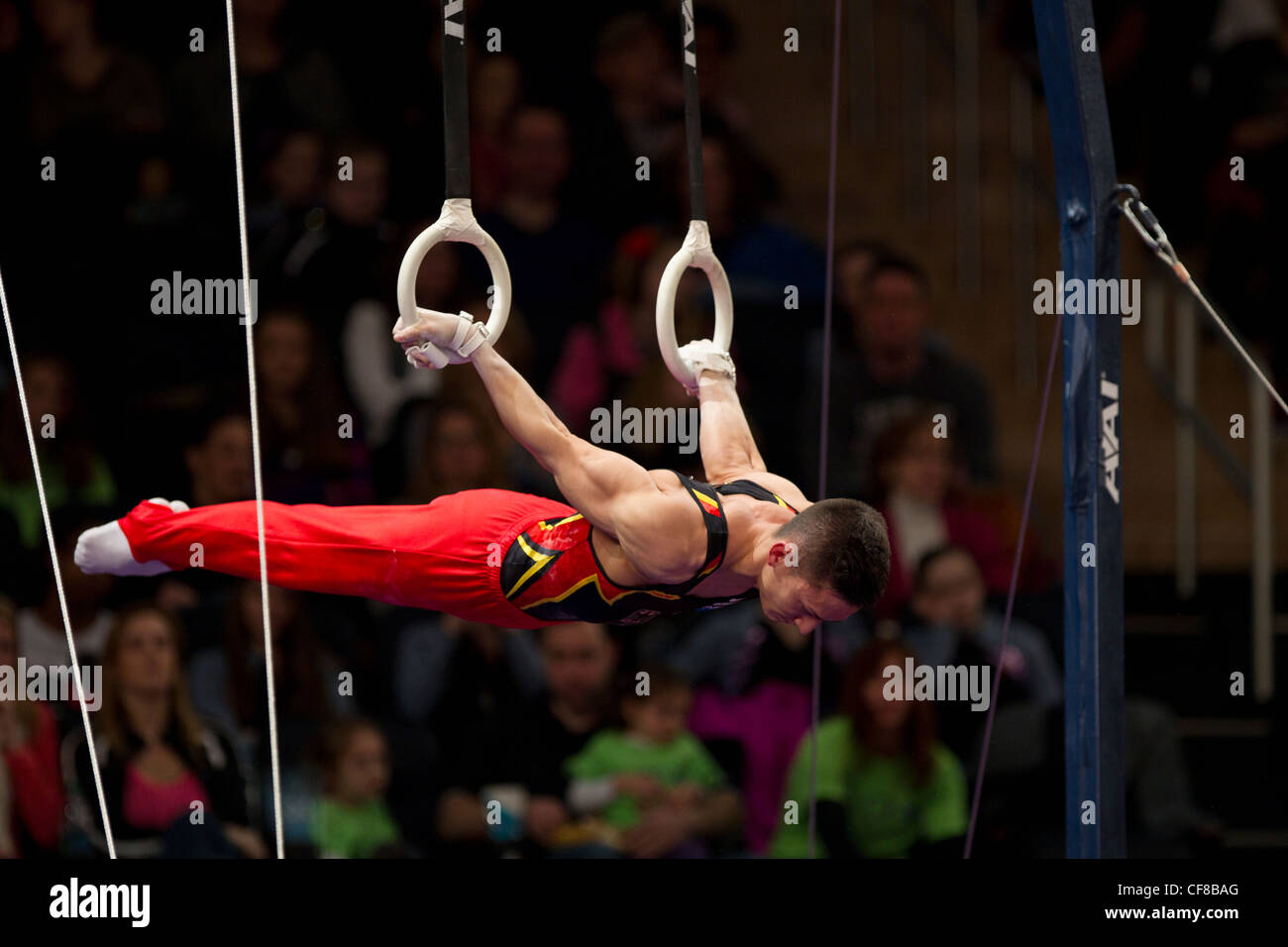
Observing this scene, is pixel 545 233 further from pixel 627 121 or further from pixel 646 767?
pixel 646 767

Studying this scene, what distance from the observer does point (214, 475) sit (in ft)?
18.5

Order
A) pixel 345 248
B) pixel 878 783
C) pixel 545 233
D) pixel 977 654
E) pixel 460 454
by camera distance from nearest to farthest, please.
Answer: pixel 878 783 → pixel 977 654 → pixel 460 454 → pixel 345 248 → pixel 545 233

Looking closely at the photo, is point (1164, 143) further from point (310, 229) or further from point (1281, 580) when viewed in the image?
point (310, 229)

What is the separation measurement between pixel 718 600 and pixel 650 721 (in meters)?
1.64

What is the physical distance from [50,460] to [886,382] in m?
2.77

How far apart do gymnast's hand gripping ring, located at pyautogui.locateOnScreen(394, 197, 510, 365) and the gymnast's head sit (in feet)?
2.43

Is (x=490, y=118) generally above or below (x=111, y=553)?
above

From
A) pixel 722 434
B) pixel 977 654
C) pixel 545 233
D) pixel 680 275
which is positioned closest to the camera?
pixel 680 275

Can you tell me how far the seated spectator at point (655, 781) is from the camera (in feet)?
17.7

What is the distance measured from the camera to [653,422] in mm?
5414

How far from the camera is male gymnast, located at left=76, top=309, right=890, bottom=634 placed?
3576 millimetres

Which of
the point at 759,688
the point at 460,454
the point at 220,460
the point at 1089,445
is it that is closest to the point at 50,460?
the point at 220,460

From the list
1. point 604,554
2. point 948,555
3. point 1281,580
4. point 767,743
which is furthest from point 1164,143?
point 604,554

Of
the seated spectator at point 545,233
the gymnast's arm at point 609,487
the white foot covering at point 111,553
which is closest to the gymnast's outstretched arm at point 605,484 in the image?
the gymnast's arm at point 609,487
